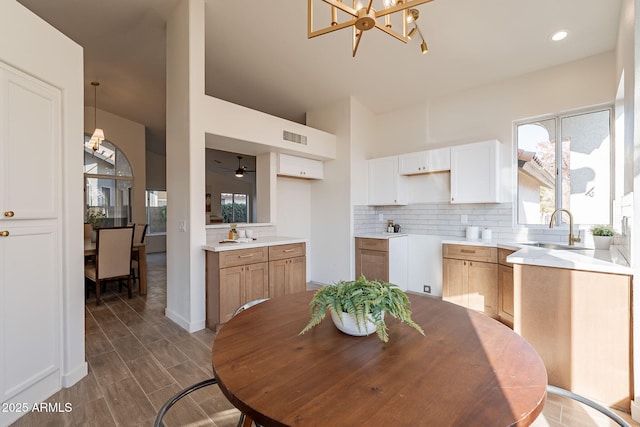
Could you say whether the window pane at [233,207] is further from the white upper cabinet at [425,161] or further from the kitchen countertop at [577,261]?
the kitchen countertop at [577,261]

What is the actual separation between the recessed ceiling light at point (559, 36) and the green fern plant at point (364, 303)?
3.38 meters

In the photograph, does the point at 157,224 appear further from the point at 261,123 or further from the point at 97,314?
the point at 261,123

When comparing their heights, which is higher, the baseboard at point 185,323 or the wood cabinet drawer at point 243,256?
the wood cabinet drawer at point 243,256

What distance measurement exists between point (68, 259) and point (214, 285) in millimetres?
1222

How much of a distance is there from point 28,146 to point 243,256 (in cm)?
185

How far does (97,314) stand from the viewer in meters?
3.53

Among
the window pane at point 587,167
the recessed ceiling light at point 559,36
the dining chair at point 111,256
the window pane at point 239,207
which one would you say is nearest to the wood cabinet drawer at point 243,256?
the dining chair at point 111,256

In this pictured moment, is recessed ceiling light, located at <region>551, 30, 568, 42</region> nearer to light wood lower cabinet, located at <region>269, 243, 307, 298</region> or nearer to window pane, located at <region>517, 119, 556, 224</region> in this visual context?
window pane, located at <region>517, 119, 556, 224</region>

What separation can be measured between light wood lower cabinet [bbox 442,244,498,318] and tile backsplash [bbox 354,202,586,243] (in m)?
0.57

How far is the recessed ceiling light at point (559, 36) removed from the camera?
2.89 m

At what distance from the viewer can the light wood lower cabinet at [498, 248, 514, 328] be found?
119 inches

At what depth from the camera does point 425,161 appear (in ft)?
13.6

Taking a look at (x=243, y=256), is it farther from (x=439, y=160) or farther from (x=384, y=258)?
(x=439, y=160)

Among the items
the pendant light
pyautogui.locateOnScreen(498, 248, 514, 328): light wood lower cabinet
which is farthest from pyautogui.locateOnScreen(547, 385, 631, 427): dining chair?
the pendant light
